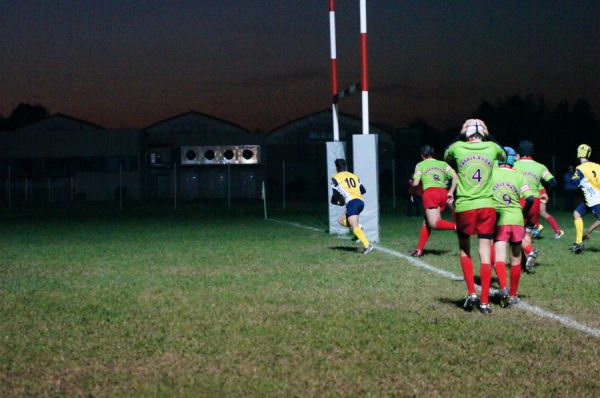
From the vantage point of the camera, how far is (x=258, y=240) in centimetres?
1878

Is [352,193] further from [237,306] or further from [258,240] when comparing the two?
[237,306]

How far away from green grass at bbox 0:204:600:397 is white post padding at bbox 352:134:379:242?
3.70 metres

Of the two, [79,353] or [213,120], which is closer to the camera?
[79,353]

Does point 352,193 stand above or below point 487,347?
above

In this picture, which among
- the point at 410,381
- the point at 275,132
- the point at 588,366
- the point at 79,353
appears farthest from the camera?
the point at 275,132

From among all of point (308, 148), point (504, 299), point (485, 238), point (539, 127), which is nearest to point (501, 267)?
point (504, 299)

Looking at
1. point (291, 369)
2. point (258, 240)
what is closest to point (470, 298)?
point (291, 369)

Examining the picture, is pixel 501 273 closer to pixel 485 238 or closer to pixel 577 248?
pixel 485 238

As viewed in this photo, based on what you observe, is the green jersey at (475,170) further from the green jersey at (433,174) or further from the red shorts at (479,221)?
the green jersey at (433,174)

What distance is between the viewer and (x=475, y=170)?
8586mm

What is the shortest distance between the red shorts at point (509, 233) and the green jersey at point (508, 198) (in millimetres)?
45

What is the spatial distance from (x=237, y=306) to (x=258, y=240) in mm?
9701

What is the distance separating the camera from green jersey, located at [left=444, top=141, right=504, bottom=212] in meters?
8.58

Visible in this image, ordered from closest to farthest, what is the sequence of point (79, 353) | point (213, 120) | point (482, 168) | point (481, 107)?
1. point (79, 353)
2. point (482, 168)
3. point (213, 120)
4. point (481, 107)
